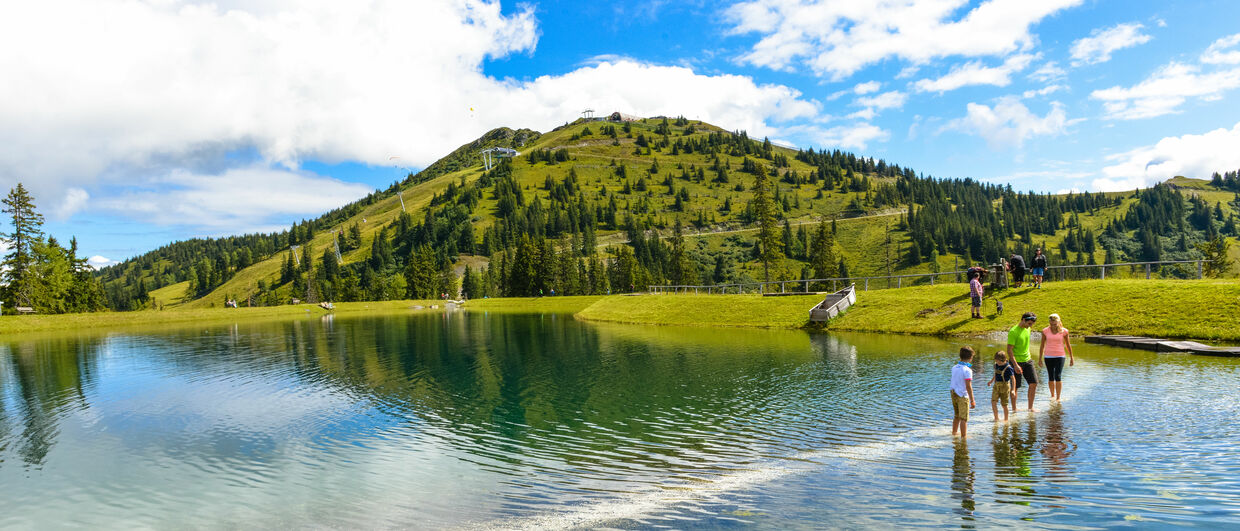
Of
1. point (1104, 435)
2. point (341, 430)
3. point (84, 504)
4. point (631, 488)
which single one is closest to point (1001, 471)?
point (1104, 435)

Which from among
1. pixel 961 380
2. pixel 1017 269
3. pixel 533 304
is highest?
pixel 1017 269

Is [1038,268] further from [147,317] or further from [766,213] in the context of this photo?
[147,317]

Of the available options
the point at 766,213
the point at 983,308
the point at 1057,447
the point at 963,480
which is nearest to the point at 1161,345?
the point at 983,308

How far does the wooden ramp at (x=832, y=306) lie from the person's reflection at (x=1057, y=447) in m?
32.8

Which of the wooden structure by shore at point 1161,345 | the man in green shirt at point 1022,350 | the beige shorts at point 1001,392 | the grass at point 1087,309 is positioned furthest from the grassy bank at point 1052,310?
the beige shorts at point 1001,392

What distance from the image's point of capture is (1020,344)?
1808cm

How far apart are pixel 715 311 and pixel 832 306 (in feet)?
49.7

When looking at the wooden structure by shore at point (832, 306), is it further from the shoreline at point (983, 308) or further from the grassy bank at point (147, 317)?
the grassy bank at point (147, 317)

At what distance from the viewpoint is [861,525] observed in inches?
391

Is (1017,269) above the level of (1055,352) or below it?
above

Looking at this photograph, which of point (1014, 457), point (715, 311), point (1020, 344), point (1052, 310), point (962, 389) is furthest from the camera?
point (715, 311)

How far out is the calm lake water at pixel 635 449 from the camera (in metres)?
11.1

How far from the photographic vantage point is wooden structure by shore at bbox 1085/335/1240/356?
1001 inches

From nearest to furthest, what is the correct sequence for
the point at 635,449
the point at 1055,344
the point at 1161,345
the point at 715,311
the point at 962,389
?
the point at 962,389, the point at 635,449, the point at 1055,344, the point at 1161,345, the point at 715,311
